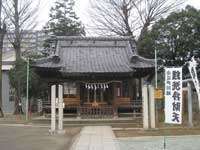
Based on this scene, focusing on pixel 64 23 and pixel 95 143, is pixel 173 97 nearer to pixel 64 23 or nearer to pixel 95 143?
pixel 95 143

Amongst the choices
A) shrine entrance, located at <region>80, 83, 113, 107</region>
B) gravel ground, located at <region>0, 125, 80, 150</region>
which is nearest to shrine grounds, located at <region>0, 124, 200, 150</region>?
gravel ground, located at <region>0, 125, 80, 150</region>

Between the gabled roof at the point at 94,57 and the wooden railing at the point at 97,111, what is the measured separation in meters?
2.64

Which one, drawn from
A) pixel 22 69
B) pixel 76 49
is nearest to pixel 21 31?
pixel 22 69

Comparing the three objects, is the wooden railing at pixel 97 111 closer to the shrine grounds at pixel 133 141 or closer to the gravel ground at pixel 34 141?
the gravel ground at pixel 34 141

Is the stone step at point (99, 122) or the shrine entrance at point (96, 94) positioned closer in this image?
the stone step at point (99, 122)

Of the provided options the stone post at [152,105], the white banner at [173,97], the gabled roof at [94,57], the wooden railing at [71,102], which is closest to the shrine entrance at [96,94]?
the wooden railing at [71,102]

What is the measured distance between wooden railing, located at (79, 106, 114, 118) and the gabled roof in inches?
104

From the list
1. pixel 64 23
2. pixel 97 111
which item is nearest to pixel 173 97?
pixel 97 111

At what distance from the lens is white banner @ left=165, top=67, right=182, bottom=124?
18.1 metres

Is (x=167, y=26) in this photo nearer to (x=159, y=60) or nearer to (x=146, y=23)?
(x=159, y=60)

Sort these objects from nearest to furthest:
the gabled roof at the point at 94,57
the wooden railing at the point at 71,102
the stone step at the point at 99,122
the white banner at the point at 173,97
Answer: the white banner at the point at 173,97 → the stone step at the point at 99,122 → the gabled roof at the point at 94,57 → the wooden railing at the point at 71,102

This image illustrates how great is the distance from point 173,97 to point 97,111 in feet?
50.6

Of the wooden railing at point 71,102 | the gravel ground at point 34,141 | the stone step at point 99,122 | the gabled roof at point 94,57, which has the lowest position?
the gravel ground at point 34,141

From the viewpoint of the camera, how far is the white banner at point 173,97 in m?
18.1
